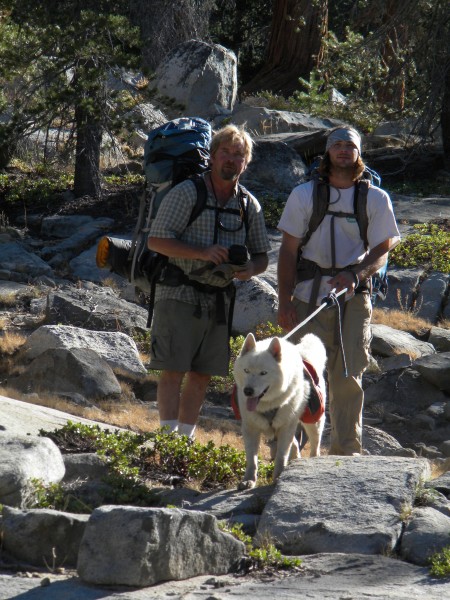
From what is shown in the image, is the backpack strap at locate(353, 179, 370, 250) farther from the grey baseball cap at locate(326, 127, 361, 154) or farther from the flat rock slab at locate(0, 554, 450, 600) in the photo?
the flat rock slab at locate(0, 554, 450, 600)

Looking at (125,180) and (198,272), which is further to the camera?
(125,180)

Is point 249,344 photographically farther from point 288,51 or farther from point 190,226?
point 288,51

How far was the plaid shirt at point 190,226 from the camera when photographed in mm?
5922

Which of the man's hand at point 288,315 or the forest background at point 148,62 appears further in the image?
the forest background at point 148,62

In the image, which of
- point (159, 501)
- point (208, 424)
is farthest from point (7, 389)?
point (159, 501)

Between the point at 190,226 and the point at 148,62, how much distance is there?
16.1 m

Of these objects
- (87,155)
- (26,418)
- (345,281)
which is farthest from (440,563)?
(87,155)

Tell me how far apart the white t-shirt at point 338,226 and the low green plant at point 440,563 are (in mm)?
2032

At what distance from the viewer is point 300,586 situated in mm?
4164

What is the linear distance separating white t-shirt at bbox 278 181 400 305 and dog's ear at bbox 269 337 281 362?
33.2 inches

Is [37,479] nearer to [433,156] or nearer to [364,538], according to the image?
[364,538]

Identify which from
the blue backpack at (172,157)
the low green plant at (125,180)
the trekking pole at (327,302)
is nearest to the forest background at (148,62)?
the low green plant at (125,180)

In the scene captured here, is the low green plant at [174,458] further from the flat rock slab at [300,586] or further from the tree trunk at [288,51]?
the tree trunk at [288,51]

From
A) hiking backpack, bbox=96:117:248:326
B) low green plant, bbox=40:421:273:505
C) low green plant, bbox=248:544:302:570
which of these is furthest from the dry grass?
low green plant, bbox=248:544:302:570
